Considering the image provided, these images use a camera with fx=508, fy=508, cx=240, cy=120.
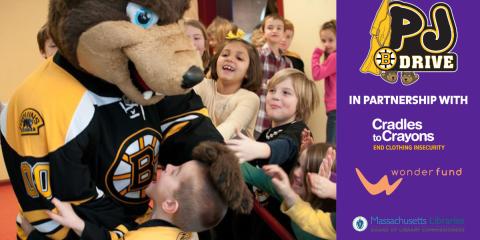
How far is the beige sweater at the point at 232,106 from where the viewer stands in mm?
2173

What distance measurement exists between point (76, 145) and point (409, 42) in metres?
0.74

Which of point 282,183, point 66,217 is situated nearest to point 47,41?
point 66,217

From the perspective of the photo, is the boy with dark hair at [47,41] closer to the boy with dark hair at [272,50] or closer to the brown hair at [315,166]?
the brown hair at [315,166]

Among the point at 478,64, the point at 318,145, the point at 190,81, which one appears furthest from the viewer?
the point at 318,145

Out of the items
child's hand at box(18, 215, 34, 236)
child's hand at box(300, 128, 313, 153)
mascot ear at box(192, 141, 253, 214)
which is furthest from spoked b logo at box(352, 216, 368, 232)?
child's hand at box(18, 215, 34, 236)

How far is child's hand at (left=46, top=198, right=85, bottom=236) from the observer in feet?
3.71

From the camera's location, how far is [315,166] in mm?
1588

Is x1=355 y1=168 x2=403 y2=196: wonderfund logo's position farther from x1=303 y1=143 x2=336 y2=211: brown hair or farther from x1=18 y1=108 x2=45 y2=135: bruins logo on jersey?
x1=18 y1=108 x2=45 y2=135: bruins logo on jersey

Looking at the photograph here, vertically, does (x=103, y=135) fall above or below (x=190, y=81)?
→ below

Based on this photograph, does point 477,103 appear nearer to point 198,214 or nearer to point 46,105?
point 198,214

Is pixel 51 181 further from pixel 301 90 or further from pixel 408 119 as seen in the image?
pixel 301 90

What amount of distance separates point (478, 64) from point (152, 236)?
32.5 inches

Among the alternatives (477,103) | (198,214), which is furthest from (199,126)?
(477,103)

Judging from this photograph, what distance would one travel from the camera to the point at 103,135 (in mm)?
1182
